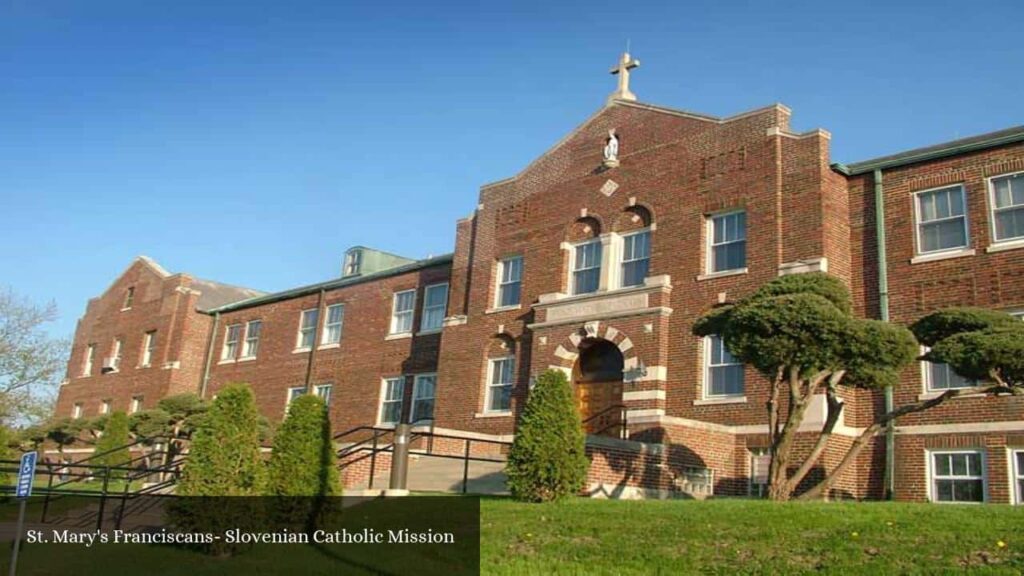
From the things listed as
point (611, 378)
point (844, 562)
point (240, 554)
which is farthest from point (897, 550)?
point (611, 378)

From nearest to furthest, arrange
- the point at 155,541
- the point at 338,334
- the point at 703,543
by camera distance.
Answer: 1. the point at 703,543
2. the point at 155,541
3. the point at 338,334

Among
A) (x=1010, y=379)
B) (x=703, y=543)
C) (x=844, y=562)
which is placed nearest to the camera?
(x=844, y=562)

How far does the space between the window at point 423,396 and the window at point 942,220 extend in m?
15.5

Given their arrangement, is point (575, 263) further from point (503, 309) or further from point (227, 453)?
point (227, 453)

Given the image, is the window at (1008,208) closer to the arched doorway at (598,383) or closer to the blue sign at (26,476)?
the arched doorway at (598,383)

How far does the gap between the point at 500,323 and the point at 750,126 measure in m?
8.68

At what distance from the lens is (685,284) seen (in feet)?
74.1

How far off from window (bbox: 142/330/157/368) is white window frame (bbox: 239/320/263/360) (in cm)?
546

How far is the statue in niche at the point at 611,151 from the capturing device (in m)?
25.2

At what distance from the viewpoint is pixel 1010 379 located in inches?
577

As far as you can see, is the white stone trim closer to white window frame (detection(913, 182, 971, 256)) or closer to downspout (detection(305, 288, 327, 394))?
white window frame (detection(913, 182, 971, 256))

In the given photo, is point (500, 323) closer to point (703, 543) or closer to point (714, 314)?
point (714, 314)

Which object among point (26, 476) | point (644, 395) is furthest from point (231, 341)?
point (26, 476)

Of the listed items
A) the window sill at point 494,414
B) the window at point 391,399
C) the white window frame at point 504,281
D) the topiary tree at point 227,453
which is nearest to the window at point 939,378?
the window sill at point 494,414
